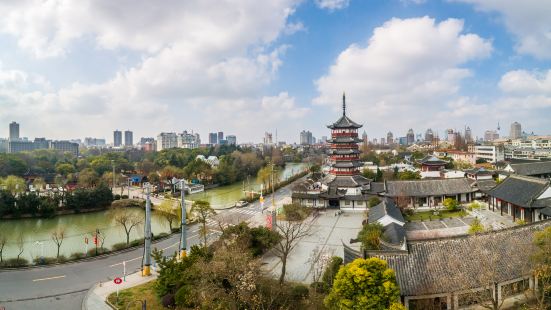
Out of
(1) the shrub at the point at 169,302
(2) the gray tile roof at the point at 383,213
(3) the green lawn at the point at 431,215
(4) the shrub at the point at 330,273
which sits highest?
(2) the gray tile roof at the point at 383,213

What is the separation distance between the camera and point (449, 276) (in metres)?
10.8

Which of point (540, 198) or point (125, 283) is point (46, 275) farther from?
point (540, 198)

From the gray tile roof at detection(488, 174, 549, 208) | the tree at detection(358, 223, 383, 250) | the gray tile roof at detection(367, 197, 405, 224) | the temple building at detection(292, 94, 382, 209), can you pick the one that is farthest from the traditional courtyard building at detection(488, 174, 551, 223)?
the temple building at detection(292, 94, 382, 209)

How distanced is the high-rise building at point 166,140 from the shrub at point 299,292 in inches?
4613

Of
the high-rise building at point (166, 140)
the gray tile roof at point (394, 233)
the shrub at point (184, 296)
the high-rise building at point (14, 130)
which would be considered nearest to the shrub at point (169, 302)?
the shrub at point (184, 296)

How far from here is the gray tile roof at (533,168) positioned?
111ft

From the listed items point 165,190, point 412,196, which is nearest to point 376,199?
point 412,196

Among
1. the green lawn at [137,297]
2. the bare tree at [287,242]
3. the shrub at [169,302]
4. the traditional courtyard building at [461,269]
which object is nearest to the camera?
the traditional courtyard building at [461,269]

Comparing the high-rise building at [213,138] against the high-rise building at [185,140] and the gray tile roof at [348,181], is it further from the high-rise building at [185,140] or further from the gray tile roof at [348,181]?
the gray tile roof at [348,181]

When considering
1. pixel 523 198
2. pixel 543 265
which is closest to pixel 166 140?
pixel 523 198

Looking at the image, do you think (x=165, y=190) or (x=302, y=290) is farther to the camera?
(x=165, y=190)

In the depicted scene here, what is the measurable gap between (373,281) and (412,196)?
2104cm

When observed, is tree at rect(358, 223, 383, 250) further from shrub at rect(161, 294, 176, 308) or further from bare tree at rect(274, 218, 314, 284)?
shrub at rect(161, 294, 176, 308)

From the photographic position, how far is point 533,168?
34.7m
